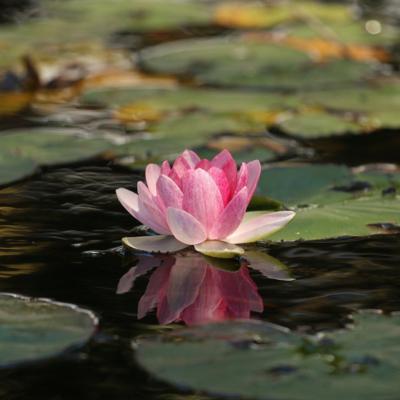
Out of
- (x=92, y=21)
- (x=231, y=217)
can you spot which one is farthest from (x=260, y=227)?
(x=92, y=21)

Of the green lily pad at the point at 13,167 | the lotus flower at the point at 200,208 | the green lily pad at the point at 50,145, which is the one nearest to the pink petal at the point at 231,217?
the lotus flower at the point at 200,208

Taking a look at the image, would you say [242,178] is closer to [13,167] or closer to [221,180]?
[221,180]

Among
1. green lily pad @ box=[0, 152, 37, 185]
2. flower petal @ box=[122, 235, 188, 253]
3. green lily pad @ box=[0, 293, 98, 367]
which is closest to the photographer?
green lily pad @ box=[0, 293, 98, 367]

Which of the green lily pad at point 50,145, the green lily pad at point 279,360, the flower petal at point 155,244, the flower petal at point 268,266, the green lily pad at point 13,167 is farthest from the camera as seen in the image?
the green lily pad at point 50,145

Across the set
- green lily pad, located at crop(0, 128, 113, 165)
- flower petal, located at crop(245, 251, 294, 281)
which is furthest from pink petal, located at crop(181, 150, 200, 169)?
green lily pad, located at crop(0, 128, 113, 165)

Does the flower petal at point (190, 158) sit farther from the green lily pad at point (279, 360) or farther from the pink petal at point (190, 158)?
the green lily pad at point (279, 360)

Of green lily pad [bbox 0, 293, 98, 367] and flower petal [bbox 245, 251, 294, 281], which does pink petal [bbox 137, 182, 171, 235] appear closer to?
flower petal [bbox 245, 251, 294, 281]

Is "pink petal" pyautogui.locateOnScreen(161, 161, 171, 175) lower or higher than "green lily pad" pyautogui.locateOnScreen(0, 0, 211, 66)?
lower

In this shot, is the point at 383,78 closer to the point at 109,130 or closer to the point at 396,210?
the point at 109,130
